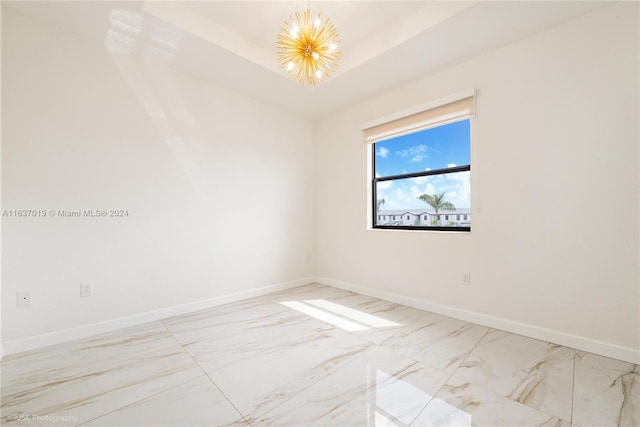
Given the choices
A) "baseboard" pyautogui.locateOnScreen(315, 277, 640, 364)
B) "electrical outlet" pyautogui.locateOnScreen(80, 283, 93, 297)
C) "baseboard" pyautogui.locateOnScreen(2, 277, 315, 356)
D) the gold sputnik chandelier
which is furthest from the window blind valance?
"electrical outlet" pyautogui.locateOnScreen(80, 283, 93, 297)

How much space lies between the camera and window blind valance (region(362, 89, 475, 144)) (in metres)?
2.64

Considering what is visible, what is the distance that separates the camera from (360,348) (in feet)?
6.96

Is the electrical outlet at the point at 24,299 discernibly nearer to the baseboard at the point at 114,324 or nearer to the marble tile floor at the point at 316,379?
the baseboard at the point at 114,324

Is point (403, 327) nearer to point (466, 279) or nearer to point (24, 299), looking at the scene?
point (466, 279)

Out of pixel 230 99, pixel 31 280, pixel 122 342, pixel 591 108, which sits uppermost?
pixel 230 99

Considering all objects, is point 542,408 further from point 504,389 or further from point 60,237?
point 60,237

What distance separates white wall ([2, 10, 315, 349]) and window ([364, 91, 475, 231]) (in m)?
1.47

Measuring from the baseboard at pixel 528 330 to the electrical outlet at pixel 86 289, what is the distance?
9.57 feet

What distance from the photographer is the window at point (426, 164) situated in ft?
9.09

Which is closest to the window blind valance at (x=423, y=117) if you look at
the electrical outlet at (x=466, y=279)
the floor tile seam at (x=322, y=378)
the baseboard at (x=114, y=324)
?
the electrical outlet at (x=466, y=279)

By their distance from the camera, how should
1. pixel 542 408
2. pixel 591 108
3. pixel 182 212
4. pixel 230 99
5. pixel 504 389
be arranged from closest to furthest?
1. pixel 542 408
2. pixel 504 389
3. pixel 591 108
4. pixel 182 212
5. pixel 230 99

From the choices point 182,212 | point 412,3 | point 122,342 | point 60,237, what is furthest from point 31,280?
point 412,3

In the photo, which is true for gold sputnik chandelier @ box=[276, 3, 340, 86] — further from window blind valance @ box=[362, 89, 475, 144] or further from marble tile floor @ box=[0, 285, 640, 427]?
marble tile floor @ box=[0, 285, 640, 427]

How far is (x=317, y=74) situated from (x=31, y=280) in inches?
109
